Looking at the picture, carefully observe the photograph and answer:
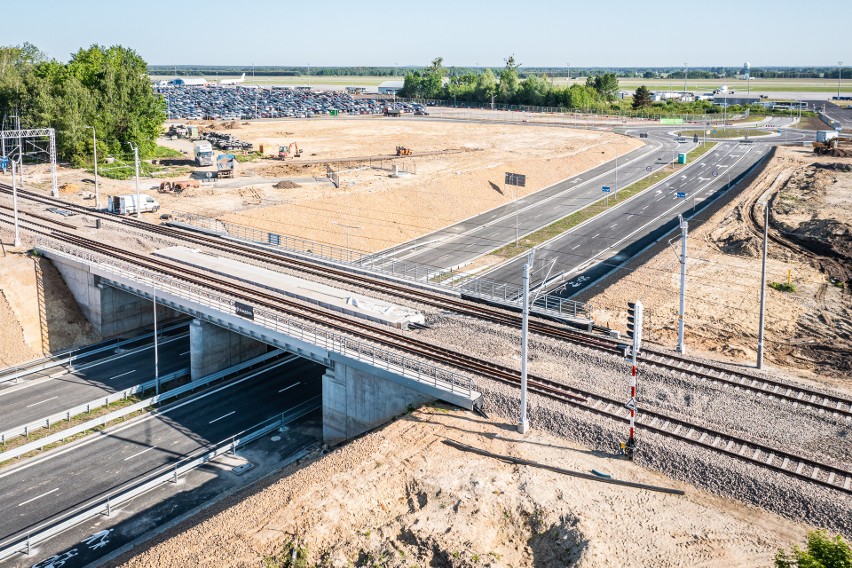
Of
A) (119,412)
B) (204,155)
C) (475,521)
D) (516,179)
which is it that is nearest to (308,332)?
(119,412)

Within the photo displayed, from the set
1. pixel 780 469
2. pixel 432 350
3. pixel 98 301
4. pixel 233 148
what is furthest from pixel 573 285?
pixel 233 148

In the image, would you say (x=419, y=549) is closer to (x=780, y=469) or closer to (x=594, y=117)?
(x=780, y=469)

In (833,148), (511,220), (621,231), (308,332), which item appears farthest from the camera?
(833,148)

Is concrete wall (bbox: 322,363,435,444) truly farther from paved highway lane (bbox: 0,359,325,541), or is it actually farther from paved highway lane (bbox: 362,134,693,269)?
paved highway lane (bbox: 362,134,693,269)

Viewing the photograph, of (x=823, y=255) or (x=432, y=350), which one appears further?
(x=823, y=255)

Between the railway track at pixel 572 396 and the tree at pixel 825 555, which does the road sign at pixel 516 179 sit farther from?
the tree at pixel 825 555

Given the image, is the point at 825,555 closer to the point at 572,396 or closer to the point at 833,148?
the point at 572,396

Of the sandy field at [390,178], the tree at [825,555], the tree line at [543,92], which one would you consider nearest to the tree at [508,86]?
the tree line at [543,92]

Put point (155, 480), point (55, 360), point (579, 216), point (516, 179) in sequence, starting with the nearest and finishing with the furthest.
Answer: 1. point (155, 480)
2. point (55, 360)
3. point (579, 216)
4. point (516, 179)
